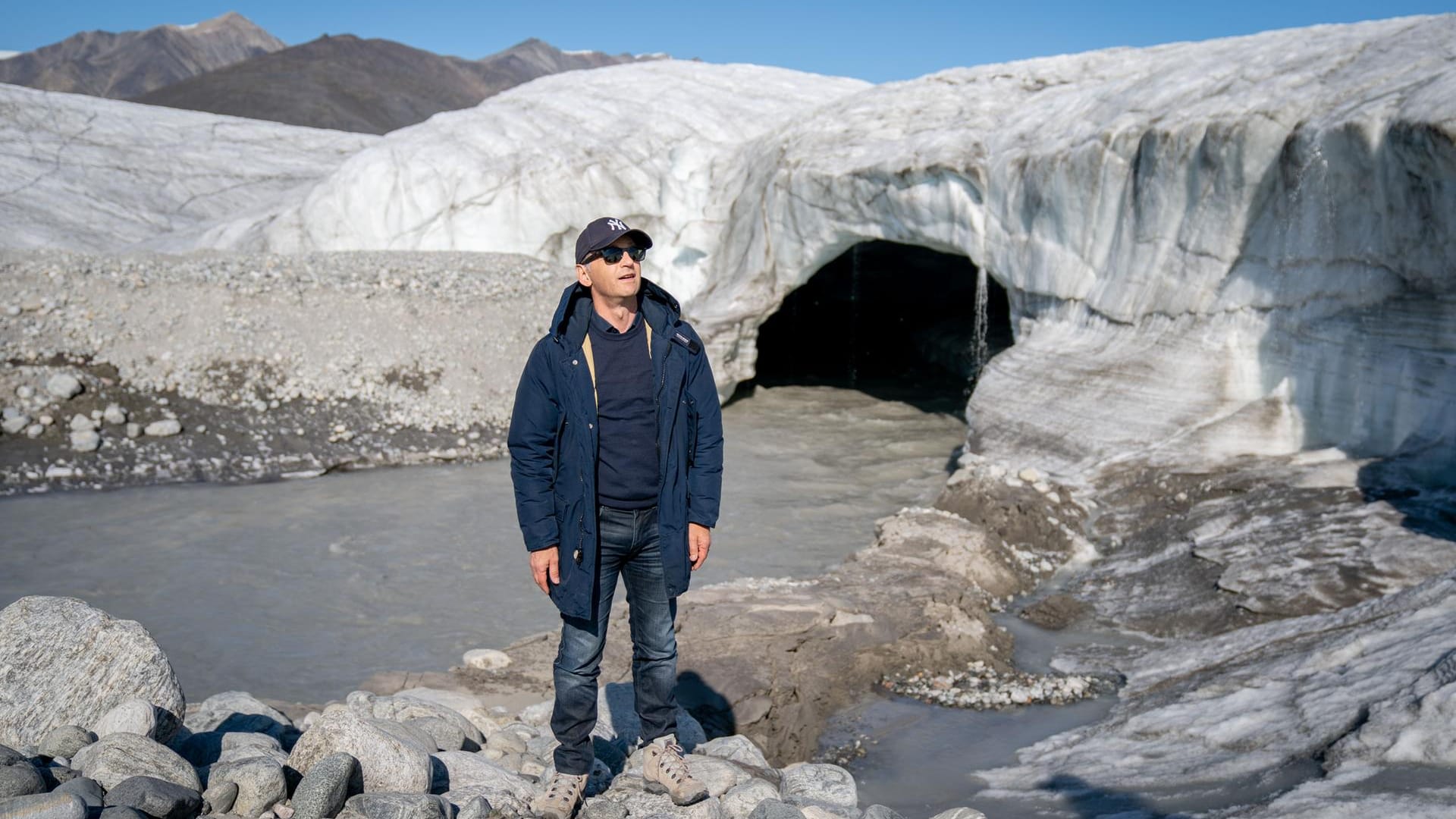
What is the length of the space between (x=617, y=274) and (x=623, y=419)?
0.40m

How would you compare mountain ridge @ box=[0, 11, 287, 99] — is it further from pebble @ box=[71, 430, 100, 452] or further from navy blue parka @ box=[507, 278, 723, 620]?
navy blue parka @ box=[507, 278, 723, 620]

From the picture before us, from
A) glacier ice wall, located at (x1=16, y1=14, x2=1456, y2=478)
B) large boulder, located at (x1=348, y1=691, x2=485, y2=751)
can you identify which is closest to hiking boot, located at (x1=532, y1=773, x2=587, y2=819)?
large boulder, located at (x1=348, y1=691, x2=485, y2=751)

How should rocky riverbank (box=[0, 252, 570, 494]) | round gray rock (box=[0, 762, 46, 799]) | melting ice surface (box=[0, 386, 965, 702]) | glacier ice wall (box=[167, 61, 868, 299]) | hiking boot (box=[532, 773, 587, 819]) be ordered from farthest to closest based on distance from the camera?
1. glacier ice wall (box=[167, 61, 868, 299])
2. rocky riverbank (box=[0, 252, 570, 494])
3. melting ice surface (box=[0, 386, 965, 702])
4. hiking boot (box=[532, 773, 587, 819])
5. round gray rock (box=[0, 762, 46, 799])

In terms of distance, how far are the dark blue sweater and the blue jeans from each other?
0.07 metres

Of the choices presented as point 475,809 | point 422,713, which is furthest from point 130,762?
point 422,713

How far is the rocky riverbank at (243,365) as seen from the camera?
9930 mm

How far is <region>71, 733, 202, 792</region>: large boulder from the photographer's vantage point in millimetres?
2803

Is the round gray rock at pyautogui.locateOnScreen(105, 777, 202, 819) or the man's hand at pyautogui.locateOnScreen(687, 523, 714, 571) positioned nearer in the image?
the round gray rock at pyautogui.locateOnScreen(105, 777, 202, 819)

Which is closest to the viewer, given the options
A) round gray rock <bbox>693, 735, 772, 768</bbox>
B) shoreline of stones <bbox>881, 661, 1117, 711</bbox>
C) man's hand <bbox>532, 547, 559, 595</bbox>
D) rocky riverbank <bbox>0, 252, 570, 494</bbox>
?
man's hand <bbox>532, 547, 559, 595</bbox>

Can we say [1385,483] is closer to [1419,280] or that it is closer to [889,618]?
[1419,280]

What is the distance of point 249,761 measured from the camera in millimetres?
2924

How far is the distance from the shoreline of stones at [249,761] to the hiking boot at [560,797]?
5 cm

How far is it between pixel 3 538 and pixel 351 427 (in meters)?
3.41

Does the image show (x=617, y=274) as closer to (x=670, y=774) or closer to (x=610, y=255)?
(x=610, y=255)
